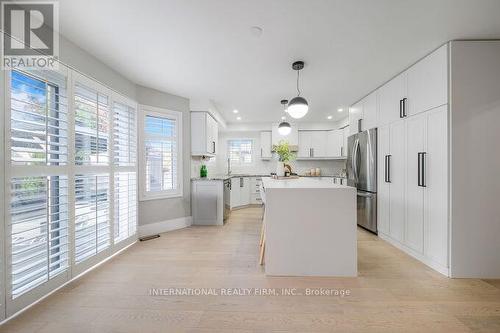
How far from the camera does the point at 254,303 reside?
1929 millimetres

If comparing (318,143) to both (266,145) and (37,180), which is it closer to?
(266,145)

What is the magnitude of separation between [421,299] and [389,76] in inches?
114

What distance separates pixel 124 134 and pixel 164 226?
179cm

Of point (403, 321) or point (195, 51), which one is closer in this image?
point (403, 321)

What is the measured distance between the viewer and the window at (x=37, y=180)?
1756 millimetres

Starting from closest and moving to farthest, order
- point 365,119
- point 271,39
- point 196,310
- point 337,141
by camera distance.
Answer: point 196,310
point 271,39
point 365,119
point 337,141

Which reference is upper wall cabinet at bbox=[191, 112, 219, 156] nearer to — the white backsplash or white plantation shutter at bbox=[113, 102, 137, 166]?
white plantation shutter at bbox=[113, 102, 137, 166]

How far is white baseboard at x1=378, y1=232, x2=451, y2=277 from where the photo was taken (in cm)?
241

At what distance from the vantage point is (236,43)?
2.36 m

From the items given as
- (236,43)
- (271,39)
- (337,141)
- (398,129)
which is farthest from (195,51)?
(337,141)

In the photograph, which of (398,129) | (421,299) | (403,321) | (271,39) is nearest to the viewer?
(403,321)

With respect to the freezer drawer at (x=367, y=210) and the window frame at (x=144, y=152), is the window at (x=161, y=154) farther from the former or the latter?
the freezer drawer at (x=367, y=210)

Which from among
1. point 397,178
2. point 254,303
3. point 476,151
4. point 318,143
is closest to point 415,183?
point 397,178

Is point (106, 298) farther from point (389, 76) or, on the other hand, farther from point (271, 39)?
point (389, 76)
